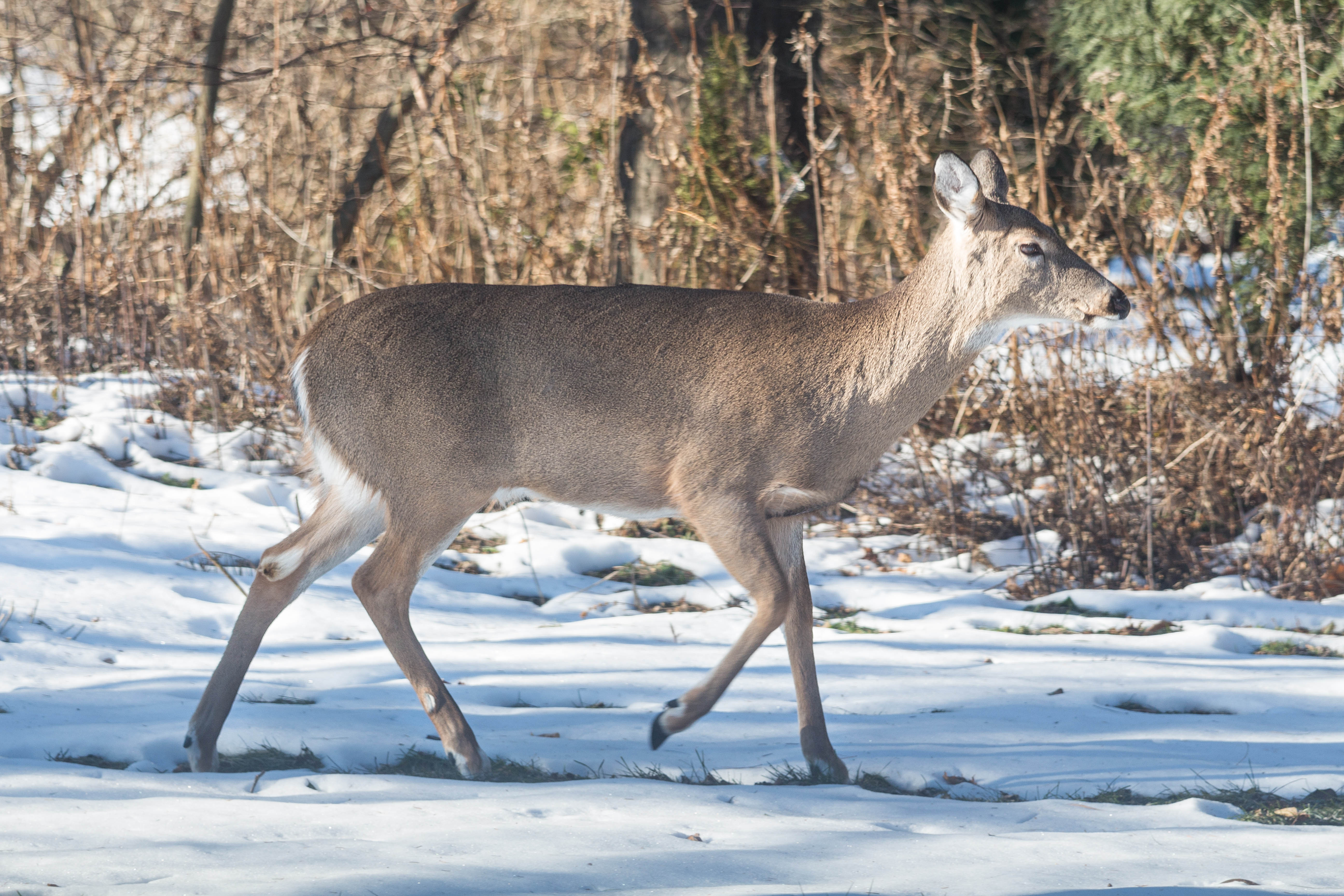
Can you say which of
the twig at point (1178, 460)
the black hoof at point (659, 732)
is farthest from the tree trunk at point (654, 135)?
the black hoof at point (659, 732)

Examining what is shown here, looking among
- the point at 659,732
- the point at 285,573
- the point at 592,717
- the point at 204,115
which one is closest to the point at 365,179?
the point at 204,115

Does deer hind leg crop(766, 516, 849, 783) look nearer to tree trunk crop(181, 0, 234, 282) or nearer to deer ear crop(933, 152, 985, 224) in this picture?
deer ear crop(933, 152, 985, 224)

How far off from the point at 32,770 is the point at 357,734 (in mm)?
1023

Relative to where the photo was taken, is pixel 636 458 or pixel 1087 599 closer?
pixel 636 458

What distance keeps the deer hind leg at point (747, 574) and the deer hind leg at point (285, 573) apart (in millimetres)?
1114

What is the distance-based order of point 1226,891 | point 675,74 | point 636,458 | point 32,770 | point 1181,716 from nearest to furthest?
point 1226,891, point 32,770, point 636,458, point 1181,716, point 675,74

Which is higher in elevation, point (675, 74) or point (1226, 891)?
point (675, 74)

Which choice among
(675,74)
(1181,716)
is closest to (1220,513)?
(1181,716)

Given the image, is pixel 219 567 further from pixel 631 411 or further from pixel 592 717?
pixel 631 411

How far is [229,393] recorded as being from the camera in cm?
960

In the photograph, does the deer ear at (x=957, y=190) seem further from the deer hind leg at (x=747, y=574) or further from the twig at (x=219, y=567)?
the twig at (x=219, y=567)

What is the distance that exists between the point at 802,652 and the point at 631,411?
3.16ft

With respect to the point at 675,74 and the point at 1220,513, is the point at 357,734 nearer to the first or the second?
the point at 1220,513

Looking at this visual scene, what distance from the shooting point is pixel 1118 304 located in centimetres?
469
